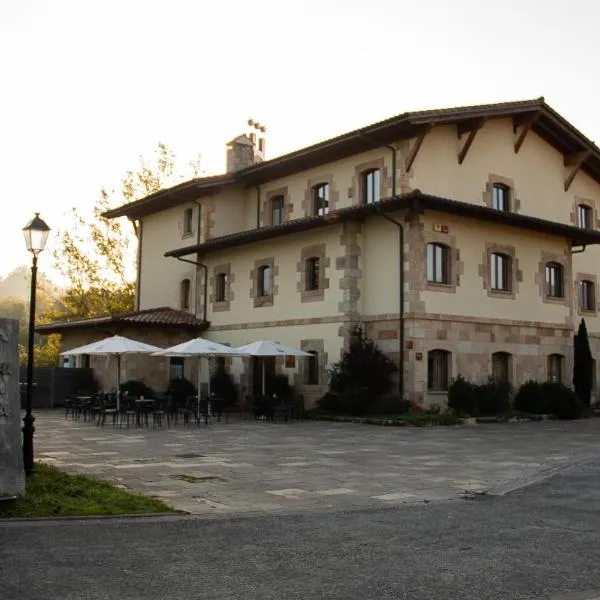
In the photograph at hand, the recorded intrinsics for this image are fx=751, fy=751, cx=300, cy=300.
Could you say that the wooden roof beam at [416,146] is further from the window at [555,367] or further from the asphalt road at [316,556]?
the asphalt road at [316,556]

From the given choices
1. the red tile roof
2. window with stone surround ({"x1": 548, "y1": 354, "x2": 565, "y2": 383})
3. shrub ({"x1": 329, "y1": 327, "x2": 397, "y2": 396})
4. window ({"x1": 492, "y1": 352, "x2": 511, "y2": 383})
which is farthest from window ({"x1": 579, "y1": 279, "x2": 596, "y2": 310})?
the red tile roof

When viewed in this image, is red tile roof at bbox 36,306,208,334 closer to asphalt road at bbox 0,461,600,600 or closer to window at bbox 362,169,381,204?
window at bbox 362,169,381,204

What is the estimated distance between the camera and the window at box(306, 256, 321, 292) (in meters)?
23.9

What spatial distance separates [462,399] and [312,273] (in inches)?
251

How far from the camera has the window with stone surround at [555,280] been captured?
2513 cm

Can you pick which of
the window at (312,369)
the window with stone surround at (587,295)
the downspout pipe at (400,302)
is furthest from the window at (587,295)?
the window at (312,369)

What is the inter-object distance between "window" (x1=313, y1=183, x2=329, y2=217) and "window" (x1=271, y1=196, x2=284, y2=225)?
208 cm

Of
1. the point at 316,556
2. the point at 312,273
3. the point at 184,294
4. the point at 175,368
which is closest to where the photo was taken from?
the point at 316,556

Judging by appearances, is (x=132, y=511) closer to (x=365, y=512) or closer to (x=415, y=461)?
(x=365, y=512)

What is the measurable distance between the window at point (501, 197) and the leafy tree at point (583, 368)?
17.1 ft

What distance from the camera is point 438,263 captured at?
21.8m

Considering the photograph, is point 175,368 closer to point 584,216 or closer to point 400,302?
point 400,302

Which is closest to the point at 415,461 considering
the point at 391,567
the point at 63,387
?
the point at 391,567

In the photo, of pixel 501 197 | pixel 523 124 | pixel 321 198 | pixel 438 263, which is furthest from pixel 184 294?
pixel 523 124
